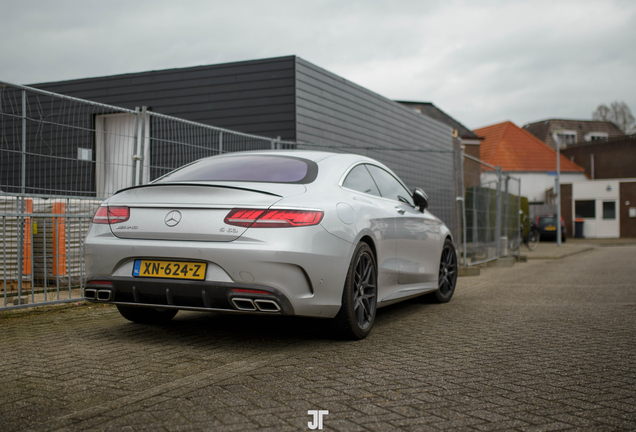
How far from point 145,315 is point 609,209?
39998mm

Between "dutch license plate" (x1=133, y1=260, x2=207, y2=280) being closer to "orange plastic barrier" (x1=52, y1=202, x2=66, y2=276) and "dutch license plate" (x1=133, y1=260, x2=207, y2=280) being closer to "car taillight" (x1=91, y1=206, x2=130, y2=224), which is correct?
"car taillight" (x1=91, y1=206, x2=130, y2=224)

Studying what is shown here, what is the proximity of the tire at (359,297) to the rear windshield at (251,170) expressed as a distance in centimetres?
70

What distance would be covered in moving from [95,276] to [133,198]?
1.96 feet

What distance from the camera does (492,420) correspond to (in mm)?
2715

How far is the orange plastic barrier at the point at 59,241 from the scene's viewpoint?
636cm

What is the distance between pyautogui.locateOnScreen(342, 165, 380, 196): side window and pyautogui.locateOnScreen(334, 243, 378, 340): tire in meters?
0.56

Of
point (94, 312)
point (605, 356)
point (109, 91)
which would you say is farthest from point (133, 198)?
point (109, 91)

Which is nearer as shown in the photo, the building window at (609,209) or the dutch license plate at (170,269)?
the dutch license plate at (170,269)

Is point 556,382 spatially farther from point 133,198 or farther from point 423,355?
point 133,198

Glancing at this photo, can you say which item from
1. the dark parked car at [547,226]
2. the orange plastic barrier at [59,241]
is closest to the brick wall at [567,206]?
the dark parked car at [547,226]

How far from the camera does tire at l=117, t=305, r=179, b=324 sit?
4.91 metres

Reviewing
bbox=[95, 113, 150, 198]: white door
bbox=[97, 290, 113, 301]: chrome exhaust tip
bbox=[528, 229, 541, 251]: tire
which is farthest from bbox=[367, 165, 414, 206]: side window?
bbox=[528, 229, 541, 251]: tire

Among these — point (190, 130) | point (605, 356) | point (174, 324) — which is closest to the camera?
point (605, 356)

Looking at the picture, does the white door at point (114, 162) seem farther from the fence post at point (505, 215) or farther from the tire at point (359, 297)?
the fence post at point (505, 215)
